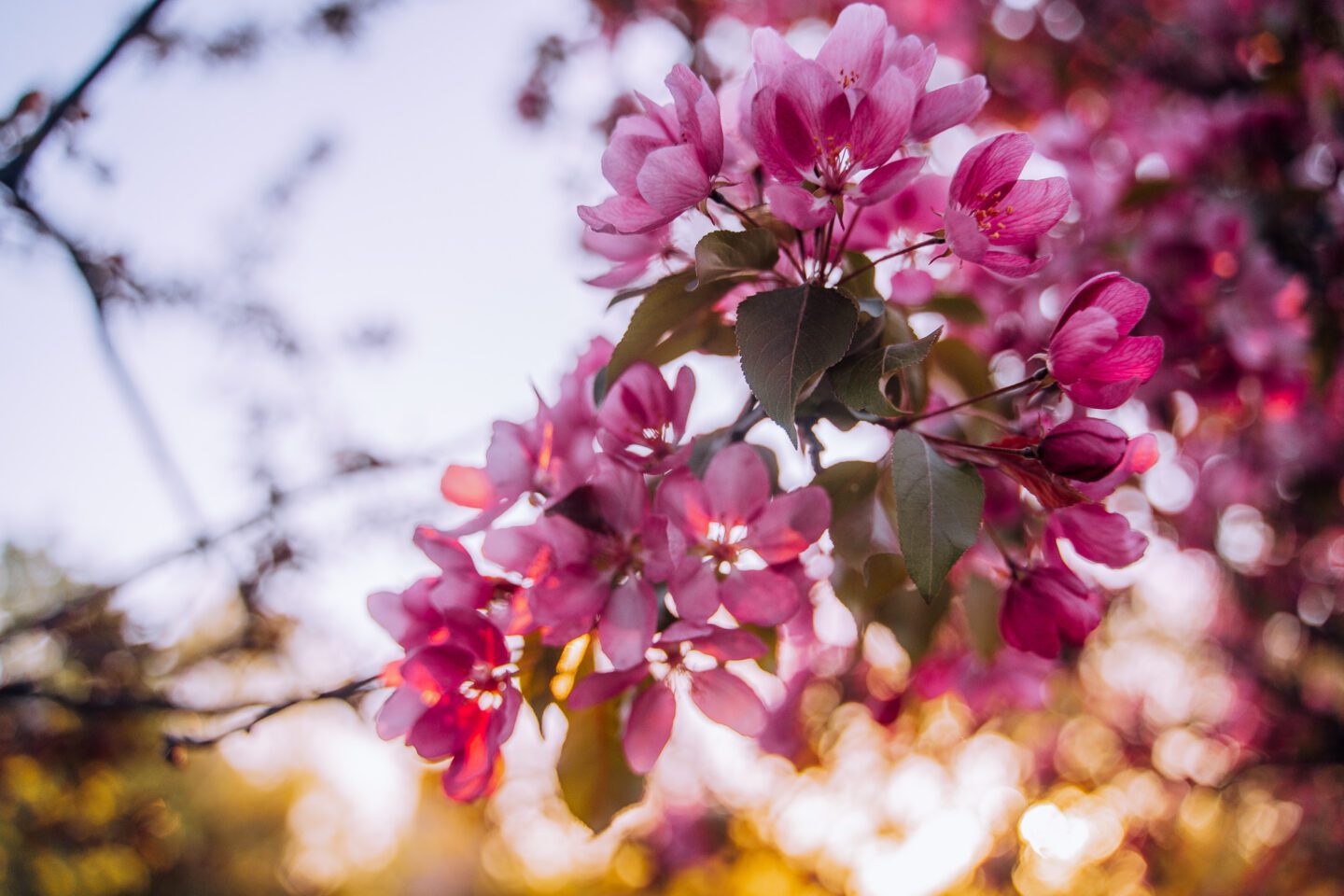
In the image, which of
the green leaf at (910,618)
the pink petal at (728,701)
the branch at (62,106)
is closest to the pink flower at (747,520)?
the pink petal at (728,701)

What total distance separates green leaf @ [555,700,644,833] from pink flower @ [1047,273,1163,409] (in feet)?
1.54

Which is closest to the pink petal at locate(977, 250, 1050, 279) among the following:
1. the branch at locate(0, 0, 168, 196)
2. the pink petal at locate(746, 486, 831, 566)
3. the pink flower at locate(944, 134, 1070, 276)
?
the pink flower at locate(944, 134, 1070, 276)

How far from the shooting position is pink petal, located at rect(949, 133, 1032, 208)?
59 centimetres

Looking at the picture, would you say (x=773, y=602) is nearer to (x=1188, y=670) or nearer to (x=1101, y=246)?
(x=1101, y=246)

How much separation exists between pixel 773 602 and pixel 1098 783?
3196 mm

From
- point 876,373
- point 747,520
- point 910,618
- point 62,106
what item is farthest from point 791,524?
point 62,106

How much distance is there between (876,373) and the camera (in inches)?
22.5

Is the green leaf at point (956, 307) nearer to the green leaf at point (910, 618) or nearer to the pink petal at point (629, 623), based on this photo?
the green leaf at point (910, 618)

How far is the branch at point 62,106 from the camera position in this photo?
926mm

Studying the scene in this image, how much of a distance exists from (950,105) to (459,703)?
1.95 ft

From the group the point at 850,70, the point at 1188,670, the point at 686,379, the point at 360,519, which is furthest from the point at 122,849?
the point at 1188,670

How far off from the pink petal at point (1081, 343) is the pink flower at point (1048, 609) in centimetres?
18

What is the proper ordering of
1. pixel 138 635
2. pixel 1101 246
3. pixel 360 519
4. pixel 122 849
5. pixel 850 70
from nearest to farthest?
pixel 850 70 → pixel 1101 246 → pixel 360 519 → pixel 138 635 → pixel 122 849

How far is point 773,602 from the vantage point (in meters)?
0.62
